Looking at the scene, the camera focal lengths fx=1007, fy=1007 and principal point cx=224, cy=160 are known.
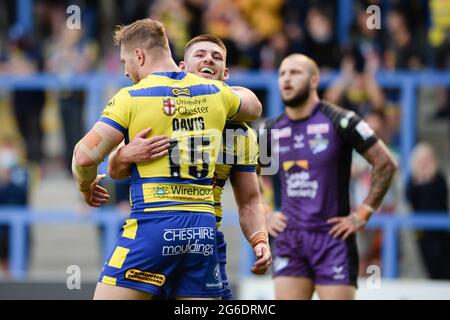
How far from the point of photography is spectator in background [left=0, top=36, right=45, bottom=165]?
13523mm

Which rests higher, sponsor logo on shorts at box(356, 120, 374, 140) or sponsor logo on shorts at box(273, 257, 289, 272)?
sponsor logo on shorts at box(356, 120, 374, 140)

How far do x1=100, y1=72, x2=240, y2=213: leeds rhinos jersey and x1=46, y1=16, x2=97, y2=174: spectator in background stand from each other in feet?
22.3

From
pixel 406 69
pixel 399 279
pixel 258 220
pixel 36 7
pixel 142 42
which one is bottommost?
pixel 399 279

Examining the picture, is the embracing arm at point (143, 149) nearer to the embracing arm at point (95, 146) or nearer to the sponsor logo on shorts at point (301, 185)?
the embracing arm at point (95, 146)

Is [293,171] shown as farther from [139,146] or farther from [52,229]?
[52,229]

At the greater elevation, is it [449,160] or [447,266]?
[449,160]

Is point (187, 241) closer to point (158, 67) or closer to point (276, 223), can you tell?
point (158, 67)

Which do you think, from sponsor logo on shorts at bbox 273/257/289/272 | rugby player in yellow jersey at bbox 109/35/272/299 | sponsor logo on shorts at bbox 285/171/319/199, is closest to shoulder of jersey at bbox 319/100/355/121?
sponsor logo on shorts at bbox 285/171/319/199

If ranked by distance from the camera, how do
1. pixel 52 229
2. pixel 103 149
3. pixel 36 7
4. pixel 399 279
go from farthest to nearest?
1. pixel 36 7
2. pixel 52 229
3. pixel 399 279
4. pixel 103 149

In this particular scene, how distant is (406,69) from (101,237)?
471 cm

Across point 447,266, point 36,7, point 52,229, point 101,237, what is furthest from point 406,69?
point 36,7

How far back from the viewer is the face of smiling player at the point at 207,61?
679 centimetres

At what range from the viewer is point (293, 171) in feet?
28.7

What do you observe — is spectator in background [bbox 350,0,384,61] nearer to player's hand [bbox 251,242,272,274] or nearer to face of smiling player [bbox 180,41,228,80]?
face of smiling player [bbox 180,41,228,80]
